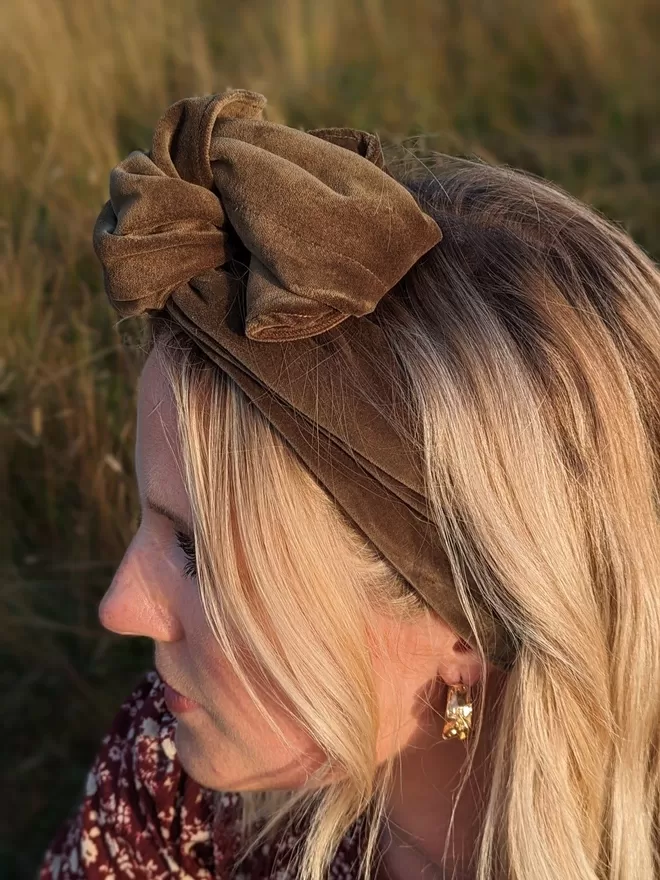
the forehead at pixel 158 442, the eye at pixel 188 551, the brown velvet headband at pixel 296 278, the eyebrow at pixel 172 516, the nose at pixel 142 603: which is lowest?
the nose at pixel 142 603

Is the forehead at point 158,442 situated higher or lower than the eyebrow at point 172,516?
higher

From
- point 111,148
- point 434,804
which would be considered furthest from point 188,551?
point 111,148

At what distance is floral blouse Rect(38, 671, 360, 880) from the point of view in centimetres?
179

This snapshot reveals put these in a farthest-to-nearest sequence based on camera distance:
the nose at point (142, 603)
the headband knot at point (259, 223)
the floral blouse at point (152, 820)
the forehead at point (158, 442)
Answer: the floral blouse at point (152, 820), the nose at point (142, 603), the forehead at point (158, 442), the headband knot at point (259, 223)

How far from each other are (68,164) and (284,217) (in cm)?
192

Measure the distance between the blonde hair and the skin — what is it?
0.05 meters

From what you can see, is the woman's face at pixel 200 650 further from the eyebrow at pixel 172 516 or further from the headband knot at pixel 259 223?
the headband knot at pixel 259 223

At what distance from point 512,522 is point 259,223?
506mm

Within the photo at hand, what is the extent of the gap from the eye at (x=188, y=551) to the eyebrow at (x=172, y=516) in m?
0.01

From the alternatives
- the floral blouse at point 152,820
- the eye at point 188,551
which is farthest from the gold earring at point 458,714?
the floral blouse at point 152,820

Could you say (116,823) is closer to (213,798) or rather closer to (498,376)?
(213,798)

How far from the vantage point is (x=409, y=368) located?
3.82 feet

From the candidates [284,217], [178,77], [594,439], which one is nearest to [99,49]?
[178,77]

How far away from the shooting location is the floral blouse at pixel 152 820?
1788mm
